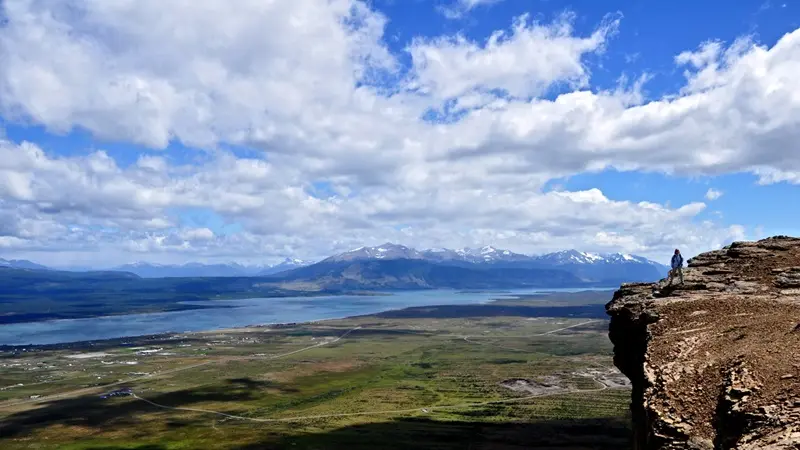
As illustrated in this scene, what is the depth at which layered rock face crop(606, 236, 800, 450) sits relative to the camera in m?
27.4

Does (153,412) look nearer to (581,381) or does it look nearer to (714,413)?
(581,381)

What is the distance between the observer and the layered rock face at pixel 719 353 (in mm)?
27359

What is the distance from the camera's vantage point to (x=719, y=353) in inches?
1328

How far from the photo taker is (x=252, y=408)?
152 m

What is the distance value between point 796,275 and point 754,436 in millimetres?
26072

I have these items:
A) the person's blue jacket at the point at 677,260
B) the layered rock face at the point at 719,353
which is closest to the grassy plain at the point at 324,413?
the layered rock face at the point at 719,353

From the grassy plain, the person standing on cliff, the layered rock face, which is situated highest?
the person standing on cliff

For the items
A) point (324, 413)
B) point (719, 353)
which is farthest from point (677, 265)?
point (324, 413)

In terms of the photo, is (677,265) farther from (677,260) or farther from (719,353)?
(719,353)

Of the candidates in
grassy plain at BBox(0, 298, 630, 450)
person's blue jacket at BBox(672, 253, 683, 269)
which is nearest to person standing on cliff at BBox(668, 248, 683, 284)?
person's blue jacket at BBox(672, 253, 683, 269)

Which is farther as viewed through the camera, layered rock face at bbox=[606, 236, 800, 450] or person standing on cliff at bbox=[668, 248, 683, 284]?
person standing on cliff at bbox=[668, 248, 683, 284]

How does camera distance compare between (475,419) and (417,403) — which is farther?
(417,403)

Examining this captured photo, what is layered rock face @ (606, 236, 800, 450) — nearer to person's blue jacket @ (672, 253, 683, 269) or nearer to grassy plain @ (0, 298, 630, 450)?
person's blue jacket @ (672, 253, 683, 269)

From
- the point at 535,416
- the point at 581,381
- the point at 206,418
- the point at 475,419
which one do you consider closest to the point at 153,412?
the point at 206,418
